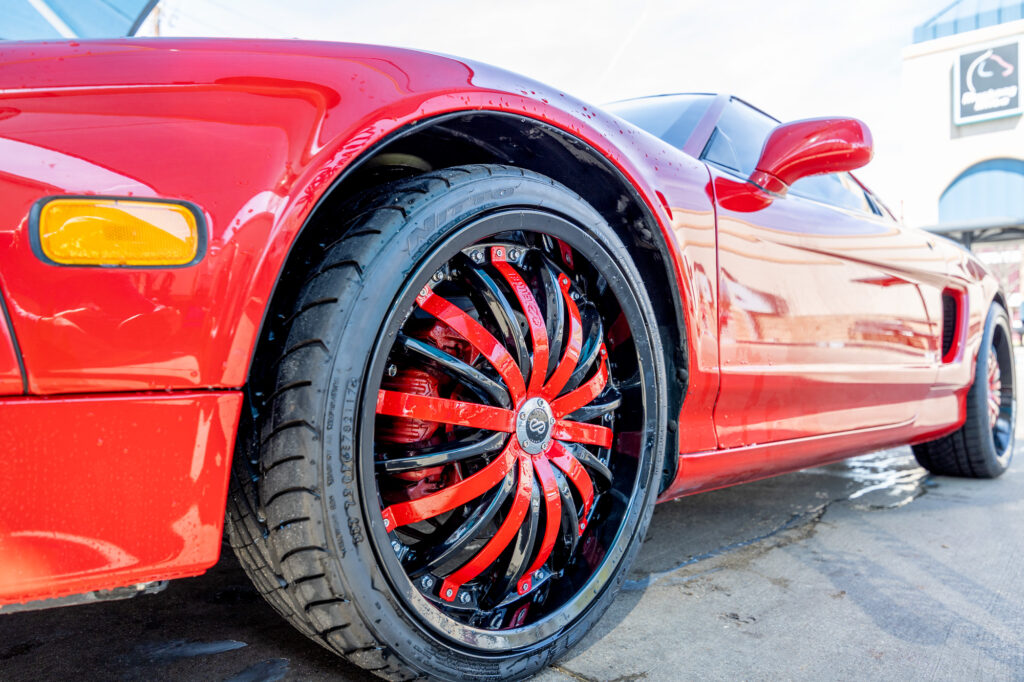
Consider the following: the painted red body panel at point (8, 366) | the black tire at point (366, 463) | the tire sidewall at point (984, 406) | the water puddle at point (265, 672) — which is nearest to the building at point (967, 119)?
the tire sidewall at point (984, 406)

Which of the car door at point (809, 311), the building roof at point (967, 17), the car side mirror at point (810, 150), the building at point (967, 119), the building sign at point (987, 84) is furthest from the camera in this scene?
the building roof at point (967, 17)

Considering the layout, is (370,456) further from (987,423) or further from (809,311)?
(987,423)

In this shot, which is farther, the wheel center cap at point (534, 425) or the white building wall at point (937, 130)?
the white building wall at point (937, 130)

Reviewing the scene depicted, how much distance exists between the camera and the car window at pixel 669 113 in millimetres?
2061

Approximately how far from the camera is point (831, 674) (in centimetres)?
128

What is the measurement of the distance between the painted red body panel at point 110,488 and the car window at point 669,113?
1.52 meters

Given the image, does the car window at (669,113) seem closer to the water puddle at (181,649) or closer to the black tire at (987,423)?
the water puddle at (181,649)

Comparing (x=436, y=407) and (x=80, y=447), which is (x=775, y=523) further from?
(x=80, y=447)

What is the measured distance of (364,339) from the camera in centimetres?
98

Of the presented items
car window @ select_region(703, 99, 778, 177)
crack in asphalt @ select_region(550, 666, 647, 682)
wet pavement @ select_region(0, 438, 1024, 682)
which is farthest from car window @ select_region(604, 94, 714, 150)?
crack in asphalt @ select_region(550, 666, 647, 682)

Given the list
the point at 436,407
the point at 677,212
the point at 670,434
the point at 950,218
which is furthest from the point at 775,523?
the point at 950,218

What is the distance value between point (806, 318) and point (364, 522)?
4.61 ft

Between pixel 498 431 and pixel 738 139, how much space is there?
147 cm

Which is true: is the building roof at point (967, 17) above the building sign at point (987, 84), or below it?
above
